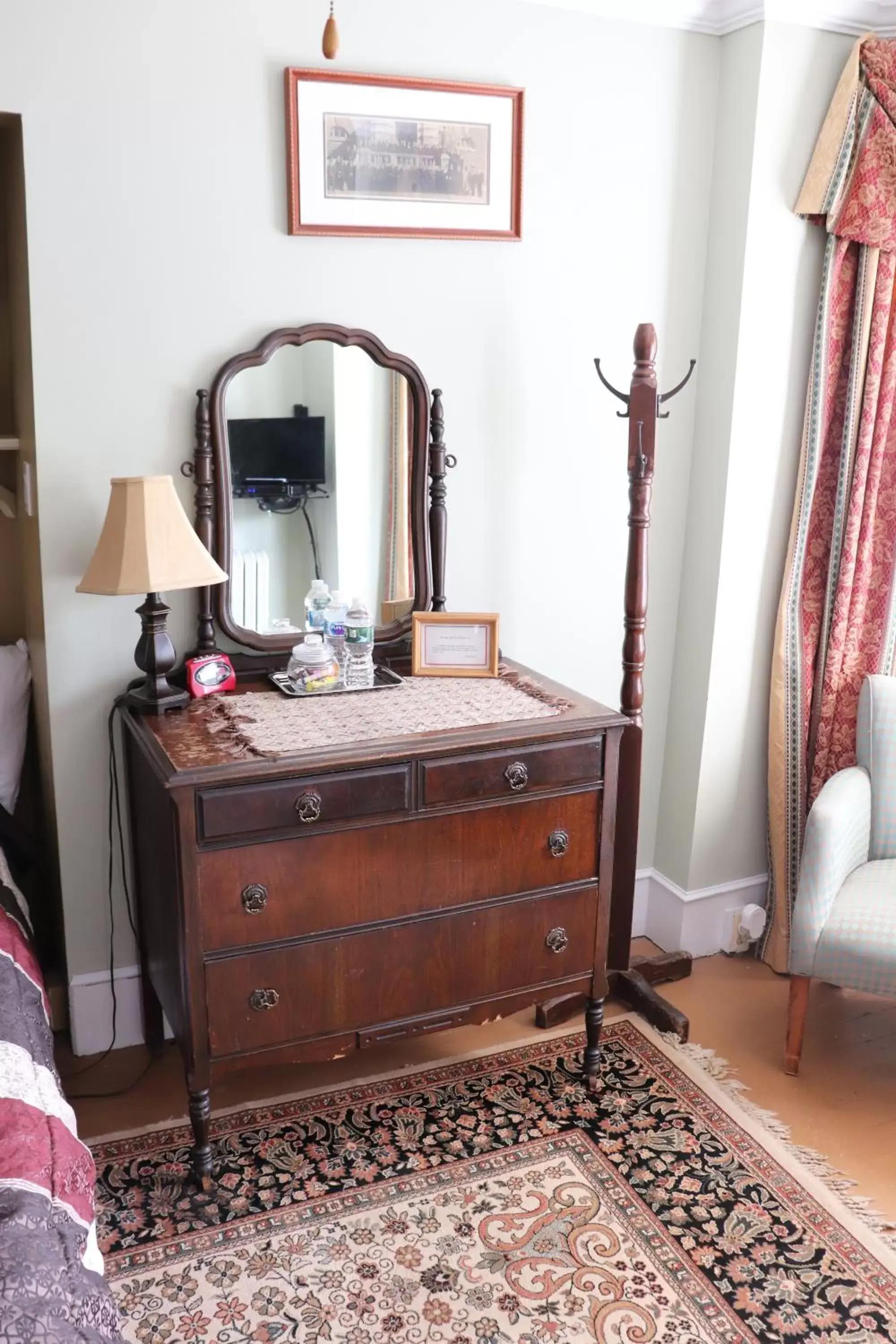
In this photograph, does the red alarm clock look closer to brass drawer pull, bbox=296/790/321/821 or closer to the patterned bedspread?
brass drawer pull, bbox=296/790/321/821

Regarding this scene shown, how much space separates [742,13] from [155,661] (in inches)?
77.7

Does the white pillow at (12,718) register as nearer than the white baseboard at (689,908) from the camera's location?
Yes

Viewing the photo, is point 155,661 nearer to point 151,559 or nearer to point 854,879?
point 151,559

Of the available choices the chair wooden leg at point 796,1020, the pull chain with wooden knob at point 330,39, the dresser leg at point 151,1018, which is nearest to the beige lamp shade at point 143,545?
the pull chain with wooden knob at point 330,39

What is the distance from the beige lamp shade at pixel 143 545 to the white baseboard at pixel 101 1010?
937mm

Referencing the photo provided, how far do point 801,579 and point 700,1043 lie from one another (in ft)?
3.88

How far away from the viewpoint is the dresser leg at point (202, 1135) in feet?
6.96

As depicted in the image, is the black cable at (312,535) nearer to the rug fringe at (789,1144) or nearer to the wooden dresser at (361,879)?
the wooden dresser at (361,879)

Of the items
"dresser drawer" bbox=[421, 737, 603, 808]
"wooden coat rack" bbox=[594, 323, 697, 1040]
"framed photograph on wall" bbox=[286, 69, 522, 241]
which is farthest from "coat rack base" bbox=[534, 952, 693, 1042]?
"framed photograph on wall" bbox=[286, 69, 522, 241]

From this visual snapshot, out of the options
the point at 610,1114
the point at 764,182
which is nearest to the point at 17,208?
the point at 764,182

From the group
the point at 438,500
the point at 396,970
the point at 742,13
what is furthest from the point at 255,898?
the point at 742,13

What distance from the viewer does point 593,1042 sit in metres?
2.50

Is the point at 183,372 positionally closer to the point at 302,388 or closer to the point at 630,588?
the point at 302,388

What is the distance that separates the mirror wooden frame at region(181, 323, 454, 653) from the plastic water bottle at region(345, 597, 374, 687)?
6.7 inches
